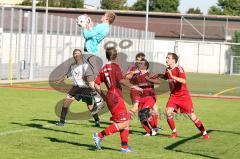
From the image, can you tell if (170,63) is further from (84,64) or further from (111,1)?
(111,1)

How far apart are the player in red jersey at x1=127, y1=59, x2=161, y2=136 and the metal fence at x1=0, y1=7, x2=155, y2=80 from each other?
1913 cm

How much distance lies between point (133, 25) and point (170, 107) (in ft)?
212

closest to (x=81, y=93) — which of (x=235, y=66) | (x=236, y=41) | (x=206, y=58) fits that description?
(x=235, y=66)

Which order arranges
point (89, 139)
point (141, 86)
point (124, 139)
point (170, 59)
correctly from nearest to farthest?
point (124, 139) → point (89, 139) → point (170, 59) → point (141, 86)

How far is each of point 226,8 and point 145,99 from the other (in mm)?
104519

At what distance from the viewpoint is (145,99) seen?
13117 millimetres

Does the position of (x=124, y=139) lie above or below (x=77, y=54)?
below

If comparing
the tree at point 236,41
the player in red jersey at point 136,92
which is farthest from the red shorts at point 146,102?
the tree at point 236,41

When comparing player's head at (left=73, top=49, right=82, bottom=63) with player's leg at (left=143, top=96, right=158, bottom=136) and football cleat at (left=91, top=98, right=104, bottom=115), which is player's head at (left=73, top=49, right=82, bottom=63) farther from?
player's leg at (left=143, top=96, right=158, bottom=136)

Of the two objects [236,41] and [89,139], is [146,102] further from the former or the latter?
[236,41]

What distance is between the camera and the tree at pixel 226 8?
11244 centimetres

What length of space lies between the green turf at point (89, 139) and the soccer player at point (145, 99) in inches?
11.7

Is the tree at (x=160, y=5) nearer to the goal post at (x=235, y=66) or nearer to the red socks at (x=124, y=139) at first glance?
the goal post at (x=235, y=66)

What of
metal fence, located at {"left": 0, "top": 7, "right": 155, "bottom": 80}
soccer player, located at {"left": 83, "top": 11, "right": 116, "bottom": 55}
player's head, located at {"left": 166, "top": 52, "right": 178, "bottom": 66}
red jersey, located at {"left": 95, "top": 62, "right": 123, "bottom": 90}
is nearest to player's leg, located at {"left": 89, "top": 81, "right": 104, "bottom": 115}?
soccer player, located at {"left": 83, "top": 11, "right": 116, "bottom": 55}
